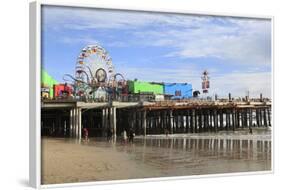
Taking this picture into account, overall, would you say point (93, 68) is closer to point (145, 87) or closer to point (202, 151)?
point (145, 87)

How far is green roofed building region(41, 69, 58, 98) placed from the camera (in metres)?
9.13

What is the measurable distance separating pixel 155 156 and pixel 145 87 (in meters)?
1.05

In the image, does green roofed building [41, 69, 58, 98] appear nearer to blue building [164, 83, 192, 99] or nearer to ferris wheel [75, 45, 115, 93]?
ferris wheel [75, 45, 115, 93]

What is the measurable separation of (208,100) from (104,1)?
2328 millimetres

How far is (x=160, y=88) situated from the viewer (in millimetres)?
10016

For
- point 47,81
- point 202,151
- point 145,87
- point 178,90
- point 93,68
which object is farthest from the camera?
point 202,151

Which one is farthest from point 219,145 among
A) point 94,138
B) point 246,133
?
point 94,138

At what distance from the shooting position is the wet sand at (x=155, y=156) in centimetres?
927

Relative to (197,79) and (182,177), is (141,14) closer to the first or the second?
(197,79)

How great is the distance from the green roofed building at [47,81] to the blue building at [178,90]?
1.79m

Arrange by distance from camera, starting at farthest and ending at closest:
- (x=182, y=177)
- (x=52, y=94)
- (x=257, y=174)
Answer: (x=257, y=174), (x=182, y=177), (x=52, y=94)

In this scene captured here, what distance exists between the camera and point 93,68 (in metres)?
9.62

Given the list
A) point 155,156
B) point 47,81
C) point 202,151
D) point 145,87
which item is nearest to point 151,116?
point 145,87

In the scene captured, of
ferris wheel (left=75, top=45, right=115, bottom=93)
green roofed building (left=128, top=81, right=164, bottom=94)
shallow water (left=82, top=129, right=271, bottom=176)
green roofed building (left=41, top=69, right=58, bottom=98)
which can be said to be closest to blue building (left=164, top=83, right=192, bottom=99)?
green roofed building (left=128, top=81, right=164, bottom=94)
